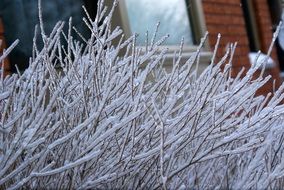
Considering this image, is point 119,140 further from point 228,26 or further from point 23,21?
point 228,26

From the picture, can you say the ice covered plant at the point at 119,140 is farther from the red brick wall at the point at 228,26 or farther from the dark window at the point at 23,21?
the red brick wall at the point at 228,26

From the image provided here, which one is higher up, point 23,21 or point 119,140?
point 23,21

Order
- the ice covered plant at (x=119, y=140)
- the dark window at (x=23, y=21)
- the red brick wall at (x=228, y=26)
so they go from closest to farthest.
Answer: the ice covered plant at (x=119, y=140)
the dark window at (x=23, y=21)
the red brick wall at (x=228, y=26)

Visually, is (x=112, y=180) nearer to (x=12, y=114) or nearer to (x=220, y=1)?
(x=12, y=114)

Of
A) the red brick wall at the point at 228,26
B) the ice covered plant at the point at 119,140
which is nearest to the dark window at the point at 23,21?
the ice covered plant at the point at 119,140

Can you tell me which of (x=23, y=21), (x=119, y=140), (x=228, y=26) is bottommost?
(x=228, y=26)

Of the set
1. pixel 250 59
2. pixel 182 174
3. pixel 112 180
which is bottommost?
pixel 250 59

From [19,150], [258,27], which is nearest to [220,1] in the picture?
[258,27]

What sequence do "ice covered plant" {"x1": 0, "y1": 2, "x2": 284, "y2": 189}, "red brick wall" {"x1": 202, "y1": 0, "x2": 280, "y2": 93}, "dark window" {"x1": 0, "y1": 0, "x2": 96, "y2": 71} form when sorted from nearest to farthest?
"ice covered plant" {"x1": 0, "y1": 2, "x2": 284, "y2": 189}, "dark window" {"x1": 0, "y1": 0, "x2": 96, "y2": 71}, "red brick wall" {"x1": 202, "y1": 0, "x2": 280, "y2": 93}

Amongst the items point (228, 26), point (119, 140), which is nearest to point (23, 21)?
point (119, 140)

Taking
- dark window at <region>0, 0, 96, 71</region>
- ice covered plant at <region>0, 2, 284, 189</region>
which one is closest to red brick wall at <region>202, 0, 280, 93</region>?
dark window at <region>0, 0, 96, 71</region>

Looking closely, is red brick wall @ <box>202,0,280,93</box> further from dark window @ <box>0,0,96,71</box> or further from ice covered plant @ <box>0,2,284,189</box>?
ice covered plant @ <box>0,2,284,189</box>
